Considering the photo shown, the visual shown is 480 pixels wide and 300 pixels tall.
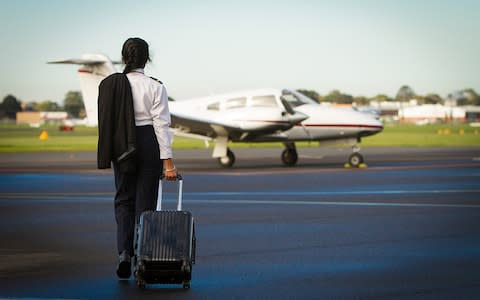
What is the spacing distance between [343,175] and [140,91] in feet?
54.3

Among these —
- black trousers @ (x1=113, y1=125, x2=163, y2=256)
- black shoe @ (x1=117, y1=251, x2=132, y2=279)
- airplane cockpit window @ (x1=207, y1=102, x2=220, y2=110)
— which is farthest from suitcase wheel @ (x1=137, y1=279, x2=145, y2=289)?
airplane cockpit window @ (x1=207, y1=102, x2=220, y2=110)

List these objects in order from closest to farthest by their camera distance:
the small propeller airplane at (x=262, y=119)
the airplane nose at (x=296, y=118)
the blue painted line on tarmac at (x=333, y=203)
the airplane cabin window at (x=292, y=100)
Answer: the blue painted line on tarmac at (x=333, y=203), the airplane nose at (x=296, y=118), the small propeller airplane at (x=262, y=119), the airplane cabin window at (x=292, y=100)

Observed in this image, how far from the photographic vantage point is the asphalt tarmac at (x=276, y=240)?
24.5ft

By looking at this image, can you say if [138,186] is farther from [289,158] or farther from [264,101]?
[289,158]

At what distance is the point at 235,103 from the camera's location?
1158 inches

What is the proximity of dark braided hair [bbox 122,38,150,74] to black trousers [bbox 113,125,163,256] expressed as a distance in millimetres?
524

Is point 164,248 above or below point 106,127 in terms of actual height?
below

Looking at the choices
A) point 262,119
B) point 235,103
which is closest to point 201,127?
point 235,103

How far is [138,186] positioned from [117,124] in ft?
1.81

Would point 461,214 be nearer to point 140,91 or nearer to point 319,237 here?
point 319,237

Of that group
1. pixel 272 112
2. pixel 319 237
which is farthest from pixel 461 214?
pixel 272 112

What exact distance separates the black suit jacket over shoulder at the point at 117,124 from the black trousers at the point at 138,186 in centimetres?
11

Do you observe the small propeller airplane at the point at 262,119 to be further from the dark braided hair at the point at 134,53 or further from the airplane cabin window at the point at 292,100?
the dark braided hair at the point at 134,53

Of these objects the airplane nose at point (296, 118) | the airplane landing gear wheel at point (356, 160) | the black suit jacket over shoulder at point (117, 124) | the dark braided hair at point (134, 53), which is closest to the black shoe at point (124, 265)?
the black suit jacket over shoulder at point (117, 124)
